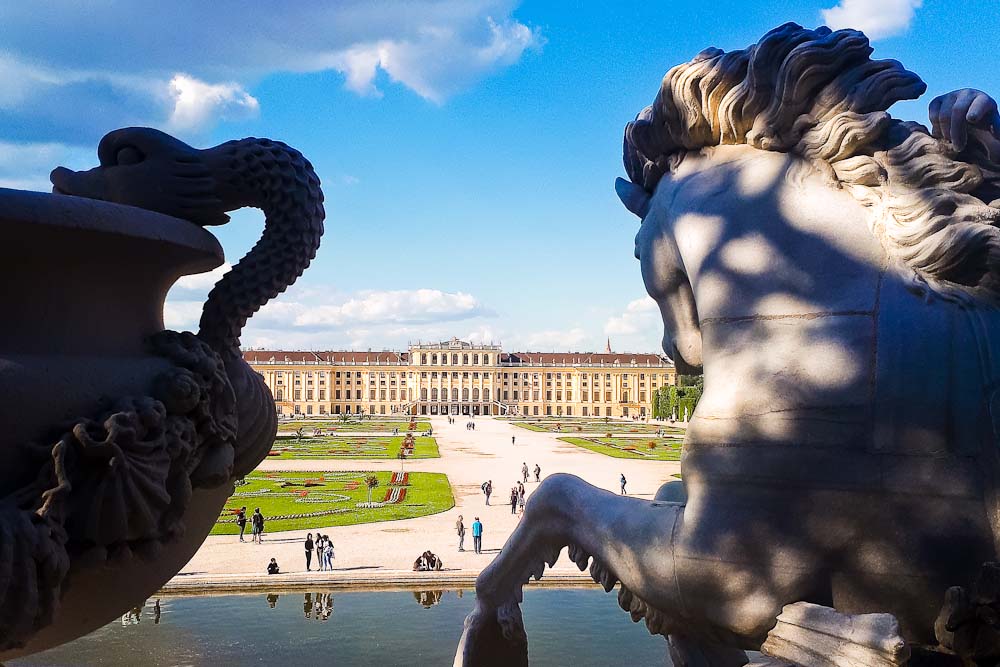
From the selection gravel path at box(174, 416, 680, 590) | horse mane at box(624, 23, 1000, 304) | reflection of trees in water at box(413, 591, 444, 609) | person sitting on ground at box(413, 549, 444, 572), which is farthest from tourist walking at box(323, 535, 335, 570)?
horse mane at box(624, 23, 1000, 304)

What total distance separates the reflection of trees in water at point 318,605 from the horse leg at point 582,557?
6516 mm

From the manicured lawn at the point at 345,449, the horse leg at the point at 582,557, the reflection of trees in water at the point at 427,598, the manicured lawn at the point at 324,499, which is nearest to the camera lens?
the horse leg at the point at 582,557

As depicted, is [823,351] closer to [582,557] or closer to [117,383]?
[582,557]

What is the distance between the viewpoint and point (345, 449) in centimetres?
3875

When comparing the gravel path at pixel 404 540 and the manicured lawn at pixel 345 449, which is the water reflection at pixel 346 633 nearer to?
the gravel path at pixel 404 540

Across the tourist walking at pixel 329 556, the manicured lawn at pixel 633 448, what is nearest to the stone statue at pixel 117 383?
the tourist walking at pixel 329 556

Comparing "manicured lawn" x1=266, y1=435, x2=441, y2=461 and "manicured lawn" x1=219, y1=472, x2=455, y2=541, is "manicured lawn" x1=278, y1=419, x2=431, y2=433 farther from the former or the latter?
"manicured lawn" x1=219, y1=472, x2=455, y2=541

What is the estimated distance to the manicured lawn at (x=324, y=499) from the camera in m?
17.1

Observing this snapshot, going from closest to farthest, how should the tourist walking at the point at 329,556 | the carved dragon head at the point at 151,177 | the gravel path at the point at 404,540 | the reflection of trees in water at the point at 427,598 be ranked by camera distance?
the carved dragon head at the point at 151,177 < the reflection of trees in water at the point at 427,598 < the gravel path at the point at 404,540 < the tourist walking at the point at 329,556

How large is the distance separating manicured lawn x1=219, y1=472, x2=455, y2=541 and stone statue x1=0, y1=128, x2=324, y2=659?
43.2 ft

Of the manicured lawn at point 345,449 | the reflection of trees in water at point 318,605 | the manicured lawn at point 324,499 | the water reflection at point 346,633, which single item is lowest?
the manicured lawn at point 345,449

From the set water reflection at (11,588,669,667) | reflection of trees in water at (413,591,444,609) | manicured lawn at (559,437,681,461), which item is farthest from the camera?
manicured lawn at (559,437,681,461)

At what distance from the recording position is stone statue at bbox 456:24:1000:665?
1886 millimetres

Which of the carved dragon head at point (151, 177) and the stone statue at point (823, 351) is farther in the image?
the carved dragon head at point (151, 177)
